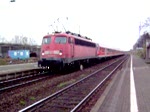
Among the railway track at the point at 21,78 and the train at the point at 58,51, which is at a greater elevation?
the train at the point at 58,51

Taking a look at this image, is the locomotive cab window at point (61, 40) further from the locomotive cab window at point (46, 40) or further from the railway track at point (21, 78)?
the railway track at point (21, 78)

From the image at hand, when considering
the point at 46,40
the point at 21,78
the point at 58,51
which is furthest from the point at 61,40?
the point at 21,78

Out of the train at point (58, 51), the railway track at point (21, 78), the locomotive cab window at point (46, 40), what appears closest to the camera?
the railway track at point (21, 78)

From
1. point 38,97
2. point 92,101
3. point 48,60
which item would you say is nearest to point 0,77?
point 48,60

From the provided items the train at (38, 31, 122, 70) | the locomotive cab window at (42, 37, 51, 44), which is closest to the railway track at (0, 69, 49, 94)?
the train at (38, 31, 122, 70)

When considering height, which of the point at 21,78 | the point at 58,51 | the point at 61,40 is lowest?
the point at 21,78

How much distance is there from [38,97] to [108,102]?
10.3 feet

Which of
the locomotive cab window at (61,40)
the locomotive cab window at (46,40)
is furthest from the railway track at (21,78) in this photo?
the locomotive cab window at (61,40)

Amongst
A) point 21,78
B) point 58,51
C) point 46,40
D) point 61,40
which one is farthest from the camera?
point 46,40

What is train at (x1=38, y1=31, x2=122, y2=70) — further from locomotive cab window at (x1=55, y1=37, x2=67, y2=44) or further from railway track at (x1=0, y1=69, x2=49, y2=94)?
railway track at (x1=0, y1=69, x2=49, y2=94)

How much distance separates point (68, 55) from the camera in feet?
83.2

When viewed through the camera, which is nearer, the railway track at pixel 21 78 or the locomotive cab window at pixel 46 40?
the railway track at pixel 21 78

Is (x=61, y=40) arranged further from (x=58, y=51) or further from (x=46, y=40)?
(x=46, y=40)

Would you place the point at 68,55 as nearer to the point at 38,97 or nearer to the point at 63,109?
the point at 38,97
